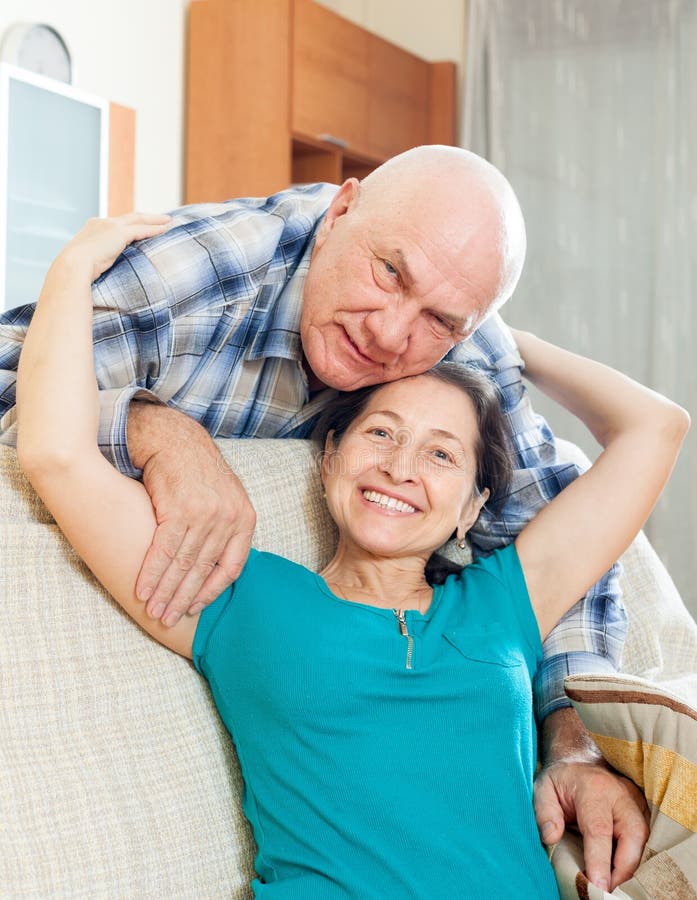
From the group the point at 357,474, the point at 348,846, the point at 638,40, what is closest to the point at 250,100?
the point at 638,40

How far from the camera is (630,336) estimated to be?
4609 mm

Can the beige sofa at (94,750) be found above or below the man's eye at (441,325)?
below

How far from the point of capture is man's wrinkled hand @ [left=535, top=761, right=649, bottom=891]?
3.83ft

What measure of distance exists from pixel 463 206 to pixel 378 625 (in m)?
0.57

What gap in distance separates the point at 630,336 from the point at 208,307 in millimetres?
3439

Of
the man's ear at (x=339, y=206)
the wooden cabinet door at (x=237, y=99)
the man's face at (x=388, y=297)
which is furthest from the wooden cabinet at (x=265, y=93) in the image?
the man's face at (x=388, y=297)

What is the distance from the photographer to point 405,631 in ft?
4.22

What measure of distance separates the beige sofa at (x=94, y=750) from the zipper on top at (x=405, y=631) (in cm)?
24

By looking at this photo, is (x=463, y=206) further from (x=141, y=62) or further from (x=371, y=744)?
(x=141, y=62)

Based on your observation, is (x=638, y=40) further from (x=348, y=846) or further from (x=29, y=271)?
(x=348, y=846)

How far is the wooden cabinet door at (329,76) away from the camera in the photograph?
4.27 metres

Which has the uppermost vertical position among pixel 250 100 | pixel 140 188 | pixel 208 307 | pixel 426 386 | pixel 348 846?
pixel 250 100

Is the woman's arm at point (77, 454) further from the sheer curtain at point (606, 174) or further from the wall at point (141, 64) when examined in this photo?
the sheer curtain at point (606, 174)

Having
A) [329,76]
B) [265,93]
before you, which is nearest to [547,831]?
[265,93]
